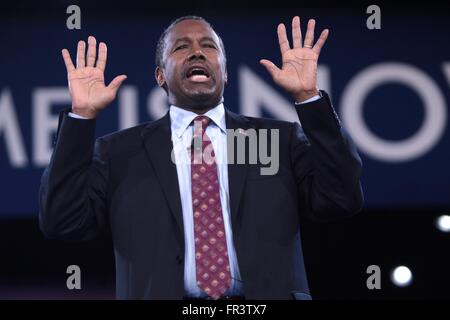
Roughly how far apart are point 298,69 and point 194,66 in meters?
0.39

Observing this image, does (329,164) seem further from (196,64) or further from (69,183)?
(69,183)

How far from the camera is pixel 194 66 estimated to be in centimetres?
260

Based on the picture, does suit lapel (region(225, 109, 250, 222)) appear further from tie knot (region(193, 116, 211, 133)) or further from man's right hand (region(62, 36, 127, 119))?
man's right hand (region(62, 36, 127, 119))

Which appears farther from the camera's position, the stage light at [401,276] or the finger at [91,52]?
the stage light at [401,276]

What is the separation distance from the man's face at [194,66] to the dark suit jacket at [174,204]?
0.81ft

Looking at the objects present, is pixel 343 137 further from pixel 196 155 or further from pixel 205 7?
pixel 205 7

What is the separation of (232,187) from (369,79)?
178 cm

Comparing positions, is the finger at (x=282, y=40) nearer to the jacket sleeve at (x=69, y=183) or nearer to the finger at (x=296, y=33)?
the finger at (x=296, y=33)

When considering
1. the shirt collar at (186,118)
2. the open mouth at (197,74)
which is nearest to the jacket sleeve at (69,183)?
the shirt collar at (186,118)

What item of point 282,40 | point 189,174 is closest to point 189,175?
point 189,174

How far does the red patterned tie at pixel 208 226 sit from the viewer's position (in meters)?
2.25

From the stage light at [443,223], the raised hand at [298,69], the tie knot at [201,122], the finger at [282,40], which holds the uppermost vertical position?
the finger at [282,40]

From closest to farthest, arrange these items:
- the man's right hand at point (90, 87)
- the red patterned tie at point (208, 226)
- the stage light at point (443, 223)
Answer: the red patterned tie at point (208, 226) → the man's right hand at point (90, 87) → the stage light at point (443, 223)

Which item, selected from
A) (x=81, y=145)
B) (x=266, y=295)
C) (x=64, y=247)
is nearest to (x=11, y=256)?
(x=64, y=247)
